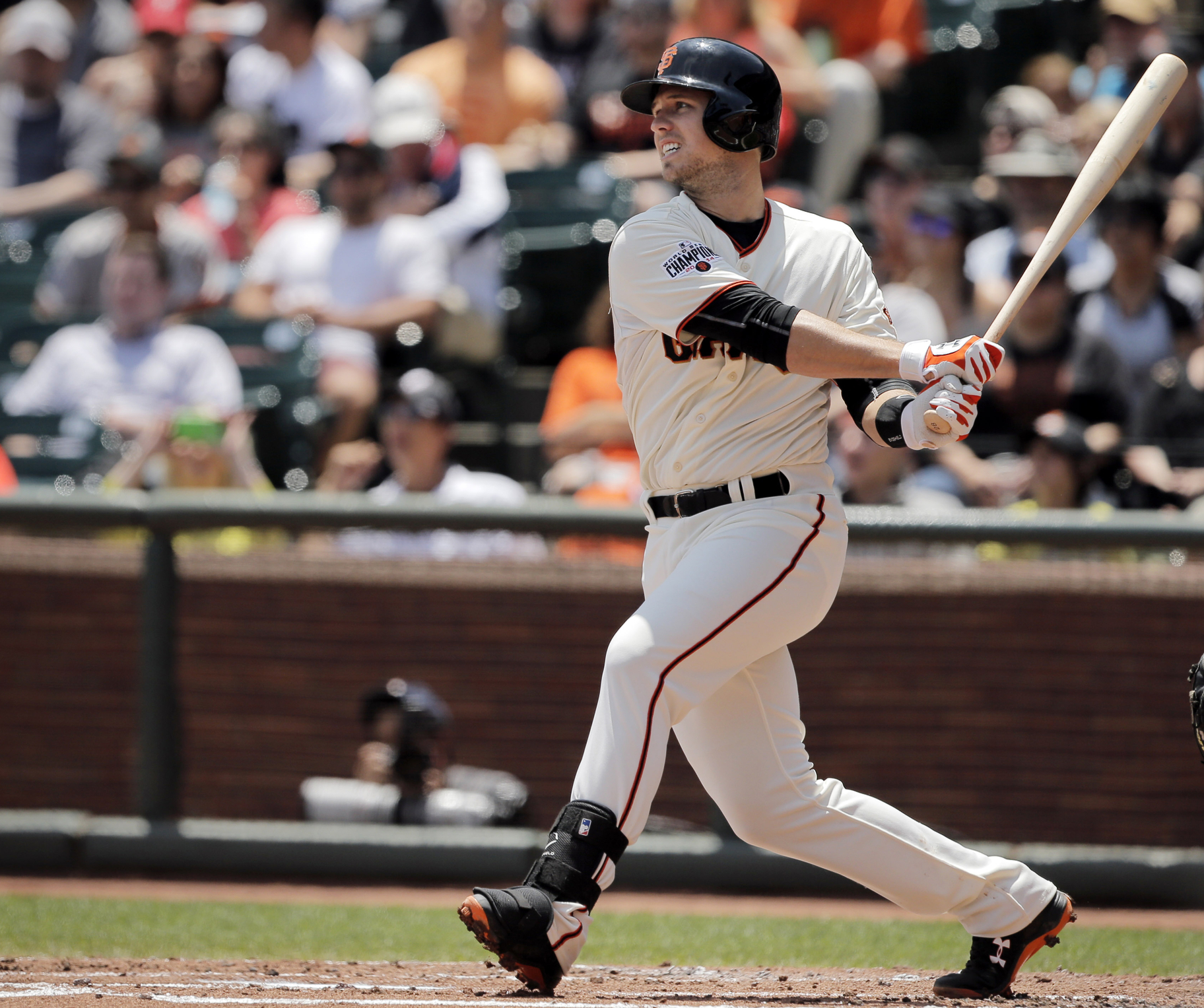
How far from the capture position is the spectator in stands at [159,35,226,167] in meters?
8.73

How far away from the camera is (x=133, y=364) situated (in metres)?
6.72

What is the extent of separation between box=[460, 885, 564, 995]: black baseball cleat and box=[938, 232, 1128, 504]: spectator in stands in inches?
142

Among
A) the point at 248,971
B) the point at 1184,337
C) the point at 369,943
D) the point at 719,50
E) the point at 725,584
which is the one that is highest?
the point at 719,50

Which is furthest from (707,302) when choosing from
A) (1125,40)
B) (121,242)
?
(1125,40)

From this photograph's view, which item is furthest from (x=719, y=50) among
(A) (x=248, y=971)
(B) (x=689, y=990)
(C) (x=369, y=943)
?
(C) (x=369, y=943)

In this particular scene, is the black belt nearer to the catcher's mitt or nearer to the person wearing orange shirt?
the catcher's mitt

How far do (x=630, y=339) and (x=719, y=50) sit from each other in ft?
1.98

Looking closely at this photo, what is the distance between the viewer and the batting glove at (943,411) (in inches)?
114

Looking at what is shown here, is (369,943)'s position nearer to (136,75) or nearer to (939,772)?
(939,772)

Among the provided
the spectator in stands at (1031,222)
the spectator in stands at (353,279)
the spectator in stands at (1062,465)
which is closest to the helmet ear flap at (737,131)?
the spectator in stands at (1062,465)

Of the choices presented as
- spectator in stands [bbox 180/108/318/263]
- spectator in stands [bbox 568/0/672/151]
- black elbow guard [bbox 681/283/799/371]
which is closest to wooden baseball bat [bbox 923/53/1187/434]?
black elbow guard [bbox 681/283/799/371]

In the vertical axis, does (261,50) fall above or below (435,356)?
above

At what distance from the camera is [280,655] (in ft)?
18.1

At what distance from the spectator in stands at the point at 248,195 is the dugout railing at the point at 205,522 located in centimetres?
277
